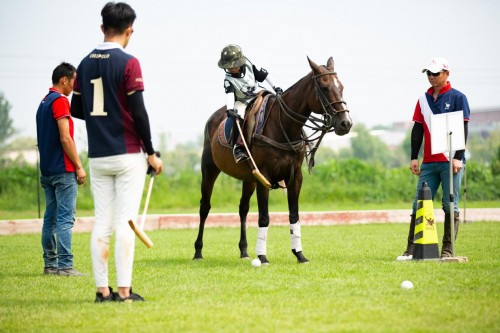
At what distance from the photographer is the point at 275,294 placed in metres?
Result: 7.82

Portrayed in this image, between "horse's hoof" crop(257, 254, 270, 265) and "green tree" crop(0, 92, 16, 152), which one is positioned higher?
"green tree" crop(0, 92, 16, 152)

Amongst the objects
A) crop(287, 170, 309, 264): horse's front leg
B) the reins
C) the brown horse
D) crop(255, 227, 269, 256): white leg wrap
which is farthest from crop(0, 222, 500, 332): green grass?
the reins

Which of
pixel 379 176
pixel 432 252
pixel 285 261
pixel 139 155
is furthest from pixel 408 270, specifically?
pixel 379 176

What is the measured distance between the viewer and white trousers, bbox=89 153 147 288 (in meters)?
7.31

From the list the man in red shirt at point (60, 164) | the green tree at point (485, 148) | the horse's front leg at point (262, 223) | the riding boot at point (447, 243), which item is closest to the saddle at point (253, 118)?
the horse's front leg at point (262, 223)

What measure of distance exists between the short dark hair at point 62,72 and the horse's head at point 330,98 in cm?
308

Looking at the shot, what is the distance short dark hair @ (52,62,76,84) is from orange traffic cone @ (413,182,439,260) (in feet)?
15.6

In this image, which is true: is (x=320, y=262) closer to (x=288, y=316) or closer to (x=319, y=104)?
(x=319, y=104)

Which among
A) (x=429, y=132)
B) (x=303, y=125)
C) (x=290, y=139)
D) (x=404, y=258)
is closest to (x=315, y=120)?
(x=303, y=125)

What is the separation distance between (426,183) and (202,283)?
3487mm

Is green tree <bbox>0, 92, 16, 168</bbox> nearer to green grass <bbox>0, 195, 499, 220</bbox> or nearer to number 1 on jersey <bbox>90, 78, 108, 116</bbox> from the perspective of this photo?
green grass <bbox>0, 195, 499, 220</bbox>

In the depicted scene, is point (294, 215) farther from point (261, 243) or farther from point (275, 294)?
point (275, 294)

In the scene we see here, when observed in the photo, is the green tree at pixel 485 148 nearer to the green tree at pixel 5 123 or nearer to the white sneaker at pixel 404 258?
the white sneaker at pixel 404 258

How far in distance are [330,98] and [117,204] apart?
3845mm
